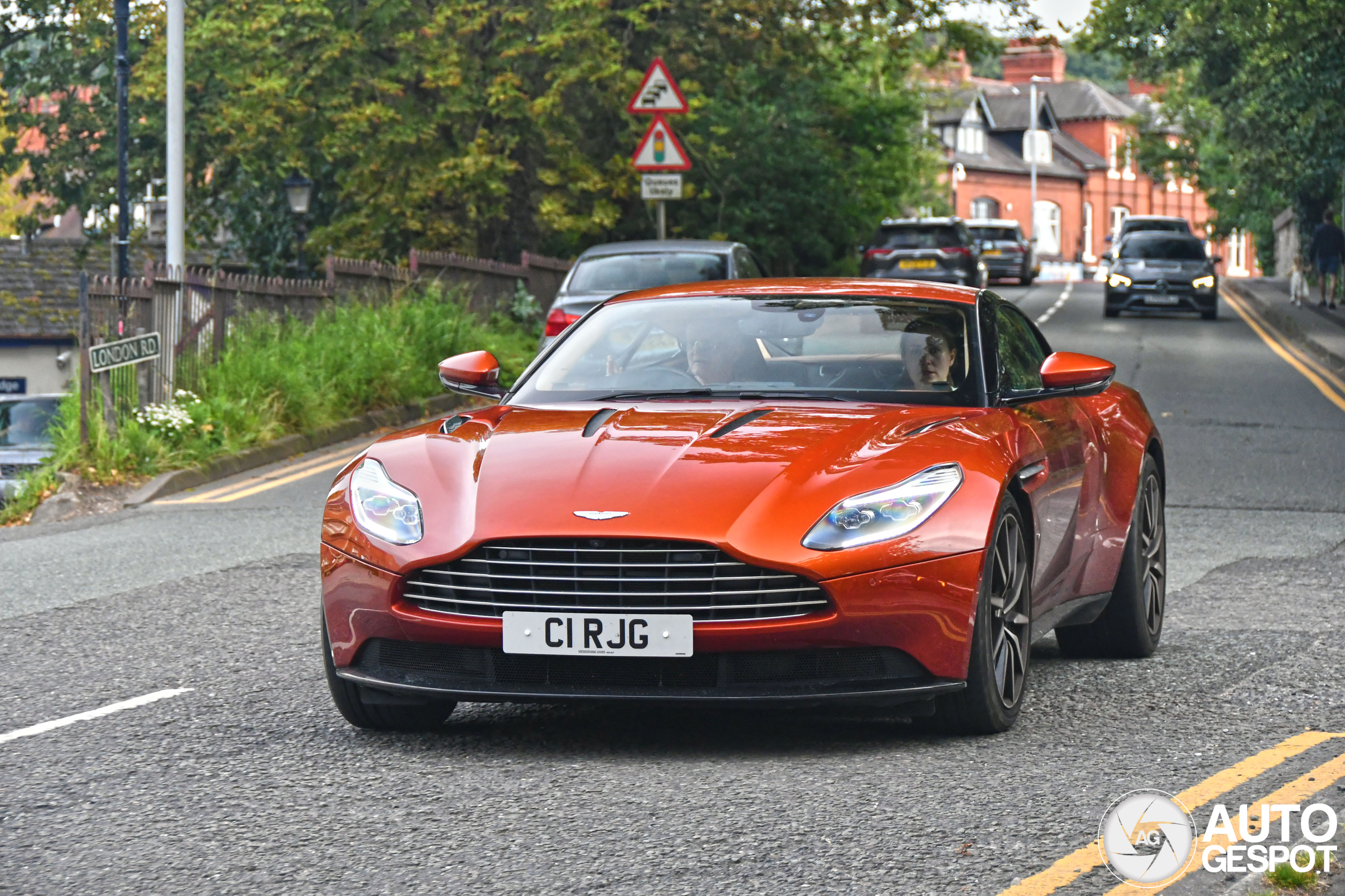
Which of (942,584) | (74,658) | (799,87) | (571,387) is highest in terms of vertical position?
(799,87)

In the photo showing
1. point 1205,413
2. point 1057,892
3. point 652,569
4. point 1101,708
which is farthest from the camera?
point 1205,413

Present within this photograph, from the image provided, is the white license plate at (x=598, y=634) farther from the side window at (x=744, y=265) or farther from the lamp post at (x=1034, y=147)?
the lamp post at (x=1034, y=147)

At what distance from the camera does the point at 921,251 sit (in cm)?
3447

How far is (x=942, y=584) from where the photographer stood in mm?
5137

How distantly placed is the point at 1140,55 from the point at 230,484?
33.3m

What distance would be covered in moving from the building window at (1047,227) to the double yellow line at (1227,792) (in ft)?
332

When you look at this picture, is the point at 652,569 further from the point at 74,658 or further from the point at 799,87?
the point at 799,87

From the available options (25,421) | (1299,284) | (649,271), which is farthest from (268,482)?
(1299,284)

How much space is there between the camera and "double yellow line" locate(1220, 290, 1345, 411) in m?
20.5

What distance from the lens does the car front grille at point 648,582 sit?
16.5 ft

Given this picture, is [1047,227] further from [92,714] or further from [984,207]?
[92,714]

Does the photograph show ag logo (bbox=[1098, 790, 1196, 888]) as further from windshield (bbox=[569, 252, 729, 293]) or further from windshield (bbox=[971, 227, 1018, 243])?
windshield (bbox=[971, 227, 1018, 243])

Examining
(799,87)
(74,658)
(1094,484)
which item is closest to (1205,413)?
(1094,484)

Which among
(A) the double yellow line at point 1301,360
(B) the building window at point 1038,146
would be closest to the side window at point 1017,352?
(A) the double yellow line at point 1301,360
